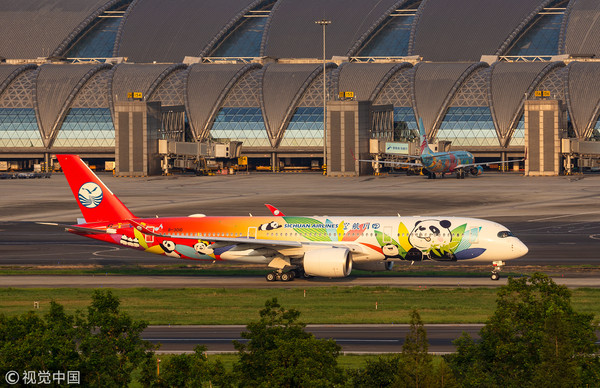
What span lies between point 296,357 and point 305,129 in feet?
481

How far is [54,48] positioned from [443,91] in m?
76.5

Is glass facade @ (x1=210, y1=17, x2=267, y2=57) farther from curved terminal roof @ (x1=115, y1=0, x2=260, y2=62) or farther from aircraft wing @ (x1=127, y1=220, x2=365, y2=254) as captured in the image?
aircraft wing @ (x1=127, y1=220, x2=365, y2=254)

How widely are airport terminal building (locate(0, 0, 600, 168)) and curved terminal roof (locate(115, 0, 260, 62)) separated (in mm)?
253

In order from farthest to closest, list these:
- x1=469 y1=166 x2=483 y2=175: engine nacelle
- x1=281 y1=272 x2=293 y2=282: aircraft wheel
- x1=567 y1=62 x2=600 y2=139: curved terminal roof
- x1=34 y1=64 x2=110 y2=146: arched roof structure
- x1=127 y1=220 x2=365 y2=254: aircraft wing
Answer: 1. x1=34 y1=64 x2=110 y2=146: arched roof structure
2. x1=567 y1=62 x2=600 y2=139: curved terminal roof
3. x1=469 y1=166 x2=483 y2=175: engine nacelle
4. x1=281 y1=272 x2=293 y2=282: aircraft wheel
5. x1=127 y1=220 x2=365 y2=254: aircraft wing

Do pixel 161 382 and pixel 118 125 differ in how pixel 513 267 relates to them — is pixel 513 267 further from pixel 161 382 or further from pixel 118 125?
pixel 118 125

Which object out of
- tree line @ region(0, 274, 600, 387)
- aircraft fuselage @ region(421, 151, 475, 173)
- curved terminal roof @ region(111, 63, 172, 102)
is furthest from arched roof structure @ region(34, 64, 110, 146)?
tree line @ region(0, 274, 600, 387)

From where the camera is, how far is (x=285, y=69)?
172 m

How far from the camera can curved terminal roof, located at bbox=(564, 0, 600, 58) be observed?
173 m

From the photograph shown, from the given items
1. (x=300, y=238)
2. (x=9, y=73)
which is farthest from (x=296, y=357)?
(x=9, y=73)

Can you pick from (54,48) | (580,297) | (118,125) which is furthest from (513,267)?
(54,48)

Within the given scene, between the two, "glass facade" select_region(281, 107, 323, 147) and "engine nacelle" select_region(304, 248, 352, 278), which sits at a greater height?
"glass facade" select_region(281, 107, 323, 147)

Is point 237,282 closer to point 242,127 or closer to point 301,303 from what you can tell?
point 301,303

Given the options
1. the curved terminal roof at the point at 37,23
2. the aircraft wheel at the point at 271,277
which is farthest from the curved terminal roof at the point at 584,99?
the aircraft wheel at the point at 271,277

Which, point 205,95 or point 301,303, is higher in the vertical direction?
point 205,95
